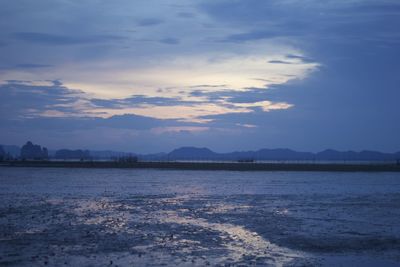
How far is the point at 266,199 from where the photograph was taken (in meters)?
38.2

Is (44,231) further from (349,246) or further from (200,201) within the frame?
(200,201)

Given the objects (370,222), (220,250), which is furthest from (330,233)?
(220,250)

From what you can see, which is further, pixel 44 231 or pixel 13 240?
pixel 44 231

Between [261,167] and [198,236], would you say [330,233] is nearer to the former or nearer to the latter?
[198,236]

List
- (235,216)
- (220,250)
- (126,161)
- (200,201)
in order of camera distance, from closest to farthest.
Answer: (220,250) → (235,216) → (200,201) → (126,161)

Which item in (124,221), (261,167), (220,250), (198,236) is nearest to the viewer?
(220,250)

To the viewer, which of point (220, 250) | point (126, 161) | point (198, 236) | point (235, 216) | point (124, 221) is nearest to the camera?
point (220, 250)

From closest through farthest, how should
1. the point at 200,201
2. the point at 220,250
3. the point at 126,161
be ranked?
the point at 220,250 → the point at 200,201 → the point at 126,161

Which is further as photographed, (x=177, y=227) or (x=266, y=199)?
(x=266, y=199)

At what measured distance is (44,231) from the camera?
2089 cm

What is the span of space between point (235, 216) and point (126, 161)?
11265 centimetres

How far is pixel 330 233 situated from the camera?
70.2 feet

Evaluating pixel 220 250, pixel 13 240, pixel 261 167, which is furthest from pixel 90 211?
pixel 261 167

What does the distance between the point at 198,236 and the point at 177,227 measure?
271cm
